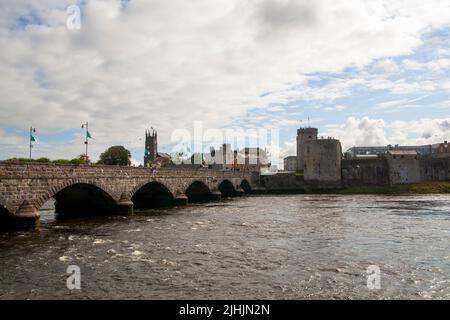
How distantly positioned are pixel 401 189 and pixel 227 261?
74646 mm

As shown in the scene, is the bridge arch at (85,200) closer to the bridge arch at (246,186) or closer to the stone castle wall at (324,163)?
the bridge arch at (246,186)

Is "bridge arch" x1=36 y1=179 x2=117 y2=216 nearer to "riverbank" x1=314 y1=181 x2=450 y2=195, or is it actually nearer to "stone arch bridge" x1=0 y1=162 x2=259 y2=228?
"stone arch bridge" x1=0 y1=162 x2=259 y2=228

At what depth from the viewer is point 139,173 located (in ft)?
124

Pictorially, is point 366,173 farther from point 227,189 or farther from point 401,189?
point 227,189

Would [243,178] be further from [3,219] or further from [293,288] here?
[293,288]

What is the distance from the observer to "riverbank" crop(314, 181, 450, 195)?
78.2 m

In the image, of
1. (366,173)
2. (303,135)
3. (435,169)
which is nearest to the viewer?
(366,173)

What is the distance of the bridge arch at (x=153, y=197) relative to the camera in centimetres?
4625

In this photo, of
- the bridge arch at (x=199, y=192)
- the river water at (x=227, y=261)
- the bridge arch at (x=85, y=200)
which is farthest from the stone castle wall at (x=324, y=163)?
the bridge arch at (x=85, y=200)

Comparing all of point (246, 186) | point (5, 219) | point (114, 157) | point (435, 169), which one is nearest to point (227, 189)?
point (246, 186)

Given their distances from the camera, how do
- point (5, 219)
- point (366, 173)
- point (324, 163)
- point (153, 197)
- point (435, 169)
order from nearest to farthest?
point (5, 219), point (153, 197), point (324, 163), point (366, 173), point (435, 169)

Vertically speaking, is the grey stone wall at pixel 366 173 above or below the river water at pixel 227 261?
above

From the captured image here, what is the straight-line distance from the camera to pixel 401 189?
81.3 metres

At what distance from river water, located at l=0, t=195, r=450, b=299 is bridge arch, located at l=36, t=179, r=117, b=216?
6240 millimetres
